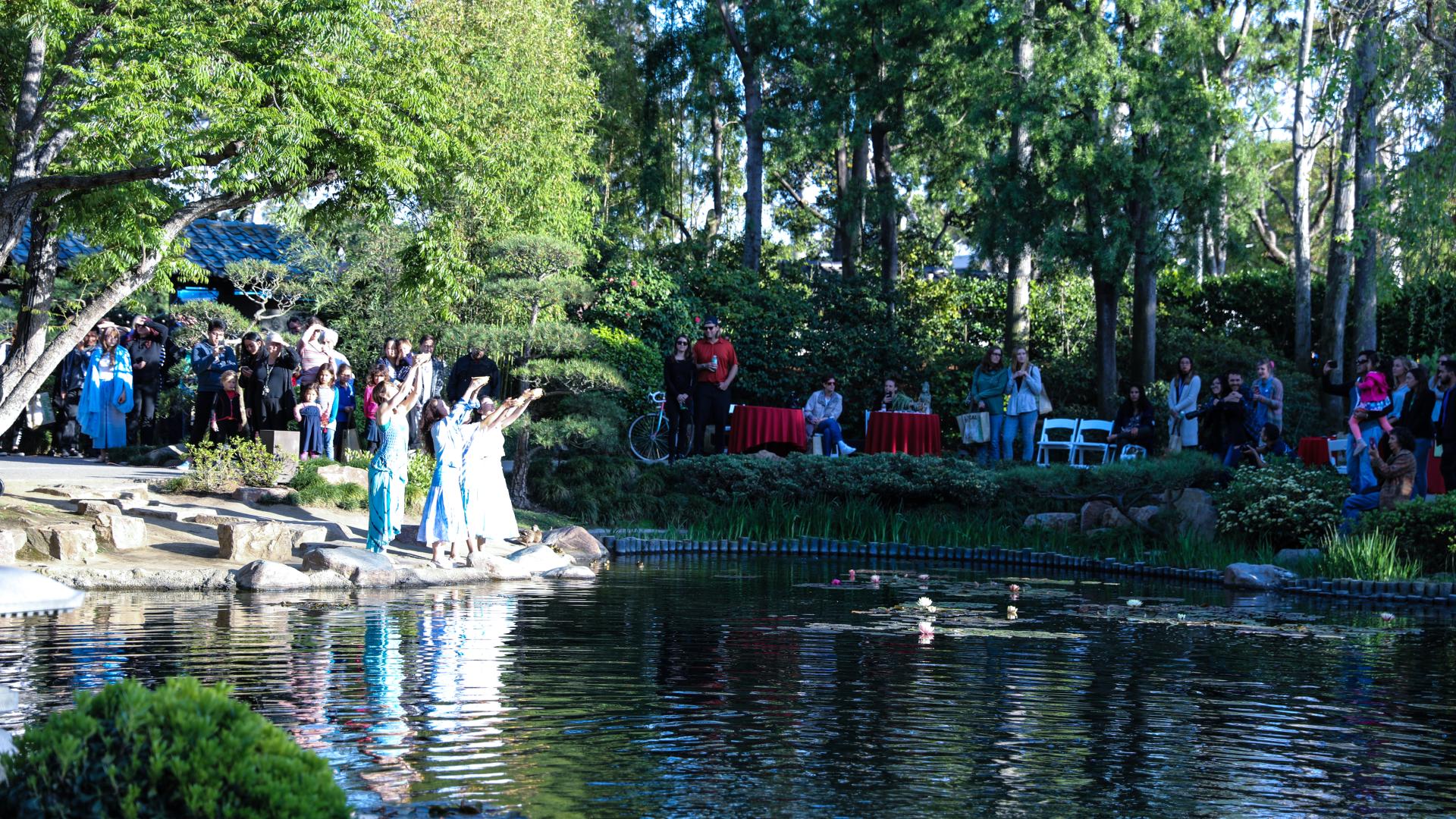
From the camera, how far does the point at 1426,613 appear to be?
37.3ft

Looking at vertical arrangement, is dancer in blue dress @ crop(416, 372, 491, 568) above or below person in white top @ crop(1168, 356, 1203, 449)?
below

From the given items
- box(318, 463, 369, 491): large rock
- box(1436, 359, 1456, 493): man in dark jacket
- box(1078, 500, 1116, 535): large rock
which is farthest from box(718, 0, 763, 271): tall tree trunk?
box(1436, 359, 1456, 493): man in dark jacket

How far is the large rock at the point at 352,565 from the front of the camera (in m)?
11.5

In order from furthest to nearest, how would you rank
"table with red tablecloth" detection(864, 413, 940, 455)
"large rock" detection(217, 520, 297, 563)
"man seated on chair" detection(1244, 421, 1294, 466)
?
1. "table with red tablecloth" detection(864, 413, 940, 455)
2. "man seated on chair" detection(1244, 421, 1294, 466)
3. "large rock" detection(217, 520, 297, 563)

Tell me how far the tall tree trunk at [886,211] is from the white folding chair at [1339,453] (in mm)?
9857

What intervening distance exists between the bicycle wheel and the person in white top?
22.5 ft

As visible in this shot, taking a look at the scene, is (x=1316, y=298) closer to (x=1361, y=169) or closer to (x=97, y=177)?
(x=1361, y=169)

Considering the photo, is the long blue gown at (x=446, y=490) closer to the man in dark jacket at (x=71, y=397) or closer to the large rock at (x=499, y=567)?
the large rock at (x=499, y=567)

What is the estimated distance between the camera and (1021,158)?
74.8 feet

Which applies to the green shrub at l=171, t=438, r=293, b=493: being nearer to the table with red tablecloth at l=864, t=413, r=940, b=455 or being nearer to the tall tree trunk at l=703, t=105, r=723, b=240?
the table with red tablecloth at l=864, t=413, r=940, b=455

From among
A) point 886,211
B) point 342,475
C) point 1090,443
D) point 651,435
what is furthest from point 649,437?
point 886,211

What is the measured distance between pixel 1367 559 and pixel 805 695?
24.5 ft

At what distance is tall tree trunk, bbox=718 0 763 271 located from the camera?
27859mm

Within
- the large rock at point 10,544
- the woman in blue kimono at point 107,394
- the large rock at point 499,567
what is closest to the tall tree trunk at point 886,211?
the woman in blue kimono at point 107,394
